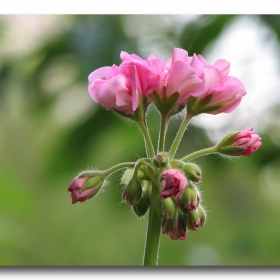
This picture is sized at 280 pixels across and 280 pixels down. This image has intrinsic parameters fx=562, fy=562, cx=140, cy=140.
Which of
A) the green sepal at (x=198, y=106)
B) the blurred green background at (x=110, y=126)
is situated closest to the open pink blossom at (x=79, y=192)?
the green sepal at (x=198, y=106)

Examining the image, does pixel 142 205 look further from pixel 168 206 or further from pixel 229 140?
pixel 229 140

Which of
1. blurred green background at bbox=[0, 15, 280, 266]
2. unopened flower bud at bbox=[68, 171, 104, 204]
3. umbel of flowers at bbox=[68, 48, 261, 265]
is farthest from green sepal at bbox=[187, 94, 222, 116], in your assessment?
blurred green background at bbox=[0, 15, 280, 266]

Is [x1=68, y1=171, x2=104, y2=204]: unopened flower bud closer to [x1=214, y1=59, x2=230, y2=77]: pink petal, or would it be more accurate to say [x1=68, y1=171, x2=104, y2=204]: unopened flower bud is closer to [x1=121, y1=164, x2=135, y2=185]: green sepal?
[x1=121, y1=164, x2=135, y2=185]: green sepal

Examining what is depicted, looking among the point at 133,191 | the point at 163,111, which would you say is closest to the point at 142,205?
the point at 133,191

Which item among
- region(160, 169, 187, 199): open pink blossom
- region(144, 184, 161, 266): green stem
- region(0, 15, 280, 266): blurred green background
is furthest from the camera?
region(0, 15, 280, 266): blurred green background

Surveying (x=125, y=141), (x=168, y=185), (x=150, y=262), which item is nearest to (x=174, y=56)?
(x=168, y=185)

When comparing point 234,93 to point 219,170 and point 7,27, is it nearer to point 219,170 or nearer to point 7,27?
point 7,27

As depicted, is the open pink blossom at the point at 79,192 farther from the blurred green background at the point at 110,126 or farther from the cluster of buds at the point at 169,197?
the blurred green background at the point at 110,126
